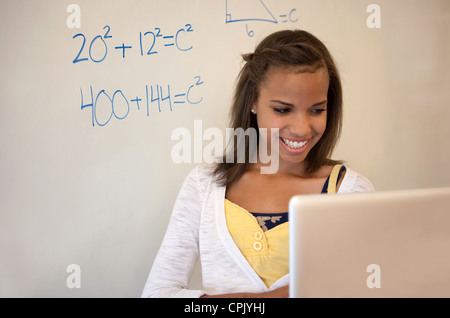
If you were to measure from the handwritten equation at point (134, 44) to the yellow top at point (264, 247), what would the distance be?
26.2 inches

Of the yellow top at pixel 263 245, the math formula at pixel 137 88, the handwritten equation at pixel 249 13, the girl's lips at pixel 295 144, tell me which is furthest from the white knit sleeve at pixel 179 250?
the handwritten equation at pixel 249 13

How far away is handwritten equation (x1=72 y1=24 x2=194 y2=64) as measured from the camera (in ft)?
4.41

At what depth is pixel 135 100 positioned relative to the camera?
138cm

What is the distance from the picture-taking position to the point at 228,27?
55.7 inches

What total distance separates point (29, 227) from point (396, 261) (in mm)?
1170

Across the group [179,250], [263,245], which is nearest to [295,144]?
[263,245]

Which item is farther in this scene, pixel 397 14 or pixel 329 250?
pixel 397 14

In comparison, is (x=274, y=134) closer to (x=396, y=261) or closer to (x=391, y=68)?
(x=396, y=261)

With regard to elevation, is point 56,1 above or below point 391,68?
above

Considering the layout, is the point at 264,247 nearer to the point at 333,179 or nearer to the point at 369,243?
the point at 333,179

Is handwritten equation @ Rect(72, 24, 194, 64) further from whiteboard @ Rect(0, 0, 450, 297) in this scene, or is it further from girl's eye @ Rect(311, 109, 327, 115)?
girl's eye @ Rect(311, 109, 327, 115)
